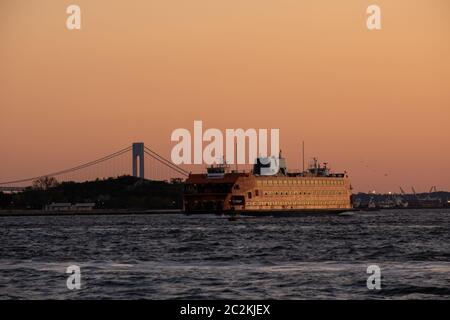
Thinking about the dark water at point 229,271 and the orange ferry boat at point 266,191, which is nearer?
the dark water at point 229,271

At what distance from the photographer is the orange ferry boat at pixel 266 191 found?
14475 cm

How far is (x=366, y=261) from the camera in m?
36.9

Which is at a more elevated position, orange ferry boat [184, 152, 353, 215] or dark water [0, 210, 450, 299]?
orange ferry boat [184, 152, 353, 215]

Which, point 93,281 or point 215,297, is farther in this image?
point 93,281

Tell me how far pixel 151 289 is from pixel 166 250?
20.0 m

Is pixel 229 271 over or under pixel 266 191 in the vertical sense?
under

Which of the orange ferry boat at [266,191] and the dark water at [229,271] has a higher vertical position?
the orange ferry boat at [266,191]

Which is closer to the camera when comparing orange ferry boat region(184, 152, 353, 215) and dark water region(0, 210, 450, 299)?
dark water region(0, 210, 450, 299)

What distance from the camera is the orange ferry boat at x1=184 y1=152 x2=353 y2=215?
5699 inches

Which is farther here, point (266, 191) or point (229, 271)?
point (266, 191)

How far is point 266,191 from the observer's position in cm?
15312
